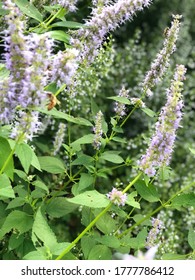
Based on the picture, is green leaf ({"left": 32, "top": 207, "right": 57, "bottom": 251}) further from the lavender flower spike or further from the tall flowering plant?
the lavender flower spike

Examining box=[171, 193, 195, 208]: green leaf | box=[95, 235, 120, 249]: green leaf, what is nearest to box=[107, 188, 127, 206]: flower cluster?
box=[95, 235, 120, 249]: green leaf

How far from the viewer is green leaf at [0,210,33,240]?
2.36 m

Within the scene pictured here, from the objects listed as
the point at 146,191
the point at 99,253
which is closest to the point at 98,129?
the point at 146,191

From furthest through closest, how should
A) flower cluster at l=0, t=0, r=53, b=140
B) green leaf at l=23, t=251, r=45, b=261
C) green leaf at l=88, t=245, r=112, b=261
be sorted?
1. green leaf at l=88, t=245, r=112, b=261
2. green leaf at l=23, t=251, r=45, b=261
3. flower cluster at l=0, t=0, r=53, b=140

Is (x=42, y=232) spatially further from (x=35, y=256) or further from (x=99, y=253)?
(x=99, y=253)

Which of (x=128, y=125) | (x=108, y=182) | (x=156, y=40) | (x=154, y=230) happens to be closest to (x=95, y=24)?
(x=154, y=230)

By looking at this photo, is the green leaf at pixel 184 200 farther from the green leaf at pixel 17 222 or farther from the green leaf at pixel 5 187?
the green leaf at pixel 5 187

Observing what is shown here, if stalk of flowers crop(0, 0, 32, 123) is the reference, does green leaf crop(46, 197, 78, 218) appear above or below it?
below

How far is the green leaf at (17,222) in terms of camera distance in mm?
2363

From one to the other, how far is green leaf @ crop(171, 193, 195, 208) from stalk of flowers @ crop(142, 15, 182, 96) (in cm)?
64

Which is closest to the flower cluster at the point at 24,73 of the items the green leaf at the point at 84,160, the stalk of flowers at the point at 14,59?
the stalk of flowers at the point at 14,59

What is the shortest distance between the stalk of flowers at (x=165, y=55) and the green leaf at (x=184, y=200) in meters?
0.64

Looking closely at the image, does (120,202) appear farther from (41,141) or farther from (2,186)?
(41,141)

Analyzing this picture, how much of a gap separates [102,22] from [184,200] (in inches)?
34.7
